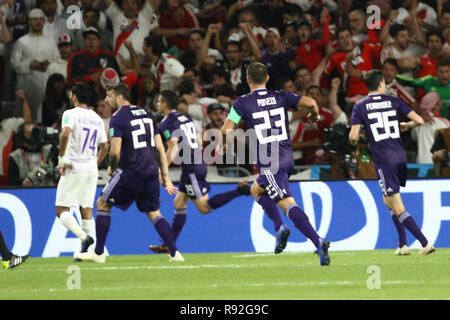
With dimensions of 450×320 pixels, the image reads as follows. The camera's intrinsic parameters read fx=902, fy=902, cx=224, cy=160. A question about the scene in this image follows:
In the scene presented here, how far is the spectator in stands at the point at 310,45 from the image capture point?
51.6 ft

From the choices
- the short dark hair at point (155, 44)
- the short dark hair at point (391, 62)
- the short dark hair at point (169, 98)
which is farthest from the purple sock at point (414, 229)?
the short dark hair at point (155, 44)

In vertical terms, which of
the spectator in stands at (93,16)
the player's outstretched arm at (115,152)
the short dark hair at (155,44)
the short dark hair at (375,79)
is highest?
the spectator in stands at (93,16)

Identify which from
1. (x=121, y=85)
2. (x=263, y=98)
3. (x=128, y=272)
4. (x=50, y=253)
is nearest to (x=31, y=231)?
(x=50, y=253)

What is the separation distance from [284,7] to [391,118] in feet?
19.9

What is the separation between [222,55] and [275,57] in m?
1.14

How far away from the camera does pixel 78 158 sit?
11039mm

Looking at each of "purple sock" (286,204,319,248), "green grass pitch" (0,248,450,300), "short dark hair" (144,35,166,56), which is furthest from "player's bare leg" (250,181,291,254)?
"short dark hair" (144,35,166,56)

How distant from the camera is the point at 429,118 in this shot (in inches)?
562

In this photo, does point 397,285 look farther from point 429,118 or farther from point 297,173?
point 429,118

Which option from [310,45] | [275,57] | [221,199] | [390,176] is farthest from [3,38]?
[390,176]

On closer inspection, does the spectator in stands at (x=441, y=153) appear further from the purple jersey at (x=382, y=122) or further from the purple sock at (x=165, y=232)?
the purple sock at (x=165, y=232)

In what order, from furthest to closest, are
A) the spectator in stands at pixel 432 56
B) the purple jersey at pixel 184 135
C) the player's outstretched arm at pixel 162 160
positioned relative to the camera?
the spectator in stands at pixel 432 56
the purple jersey at pixel 184 135
the player's outstretched arm at pixel 162 160

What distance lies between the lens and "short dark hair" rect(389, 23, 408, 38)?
618 inches

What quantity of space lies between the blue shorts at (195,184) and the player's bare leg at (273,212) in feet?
4.98
